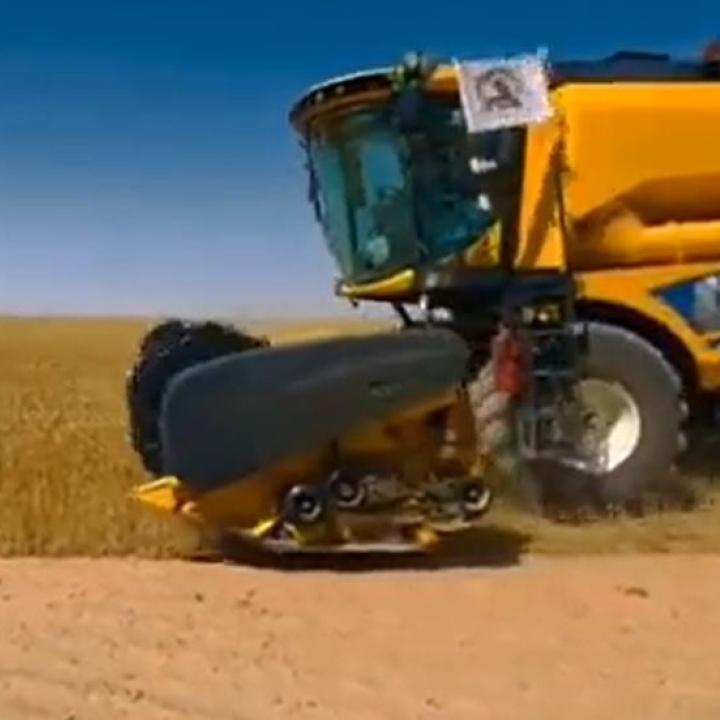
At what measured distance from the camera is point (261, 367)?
895cm

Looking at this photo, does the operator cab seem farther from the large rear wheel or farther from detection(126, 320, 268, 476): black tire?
detection(126, 320, 268, 476): black tire

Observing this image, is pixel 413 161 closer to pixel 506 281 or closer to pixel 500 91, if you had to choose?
pixel 500 91

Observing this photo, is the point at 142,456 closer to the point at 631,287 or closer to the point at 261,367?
the point at 261,367

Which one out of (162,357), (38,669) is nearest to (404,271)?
(162,357)

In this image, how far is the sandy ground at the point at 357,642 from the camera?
20.1 feet

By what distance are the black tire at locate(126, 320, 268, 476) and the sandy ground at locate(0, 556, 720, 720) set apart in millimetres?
1251

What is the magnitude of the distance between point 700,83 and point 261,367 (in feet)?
15.1

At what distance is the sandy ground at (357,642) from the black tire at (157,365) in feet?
4.10

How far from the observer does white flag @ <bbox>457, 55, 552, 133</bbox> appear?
1081cm

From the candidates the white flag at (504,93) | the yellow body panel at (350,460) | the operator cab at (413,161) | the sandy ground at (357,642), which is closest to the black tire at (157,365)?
the yellow body panel at (350,460)

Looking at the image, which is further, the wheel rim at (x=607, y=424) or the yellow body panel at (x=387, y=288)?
the yellow body panel at (x=387, y=288)

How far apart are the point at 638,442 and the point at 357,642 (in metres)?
4.12

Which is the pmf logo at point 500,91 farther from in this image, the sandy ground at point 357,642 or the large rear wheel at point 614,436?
the sandy ground at point 357,642

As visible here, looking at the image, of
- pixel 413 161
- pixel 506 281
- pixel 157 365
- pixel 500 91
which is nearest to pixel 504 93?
pixel 500 91
